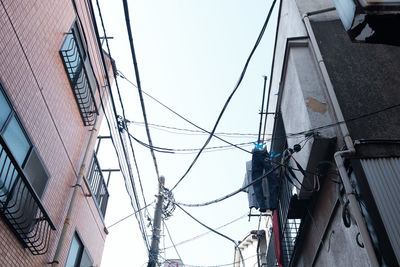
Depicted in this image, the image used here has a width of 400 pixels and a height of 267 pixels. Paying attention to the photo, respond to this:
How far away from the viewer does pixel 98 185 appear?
463 inches

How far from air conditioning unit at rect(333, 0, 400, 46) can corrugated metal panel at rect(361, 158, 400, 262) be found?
2255mm

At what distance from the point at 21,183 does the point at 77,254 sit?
4.33m

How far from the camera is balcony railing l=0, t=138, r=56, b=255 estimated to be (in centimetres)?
590

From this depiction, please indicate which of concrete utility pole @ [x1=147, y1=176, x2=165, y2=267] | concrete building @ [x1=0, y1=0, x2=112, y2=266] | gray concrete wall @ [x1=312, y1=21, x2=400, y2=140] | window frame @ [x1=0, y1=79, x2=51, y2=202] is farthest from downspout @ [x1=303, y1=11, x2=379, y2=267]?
concrete utility pole @ [x1=147, y1=176, x2=165, y2=267]

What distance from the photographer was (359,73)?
7.52m

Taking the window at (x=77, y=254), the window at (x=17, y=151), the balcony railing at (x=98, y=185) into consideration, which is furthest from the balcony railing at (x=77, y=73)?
the window at (x=77, y=254)

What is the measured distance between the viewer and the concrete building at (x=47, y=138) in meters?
6.28

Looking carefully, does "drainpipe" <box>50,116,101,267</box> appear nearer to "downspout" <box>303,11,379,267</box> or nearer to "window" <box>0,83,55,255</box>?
"window" <box>0,83,55,255</box>

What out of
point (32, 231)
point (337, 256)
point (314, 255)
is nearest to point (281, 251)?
point (314, 255)

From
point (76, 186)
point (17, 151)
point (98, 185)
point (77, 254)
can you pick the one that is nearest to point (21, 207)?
point (17, 151)

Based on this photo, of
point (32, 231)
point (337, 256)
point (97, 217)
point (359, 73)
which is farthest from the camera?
point (97, 217)

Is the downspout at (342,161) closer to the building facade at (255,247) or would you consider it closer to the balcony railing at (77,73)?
the balcony railing at (77,73)

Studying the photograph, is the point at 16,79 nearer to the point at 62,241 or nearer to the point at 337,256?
the point at 62,241

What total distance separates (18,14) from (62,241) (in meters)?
5.32
